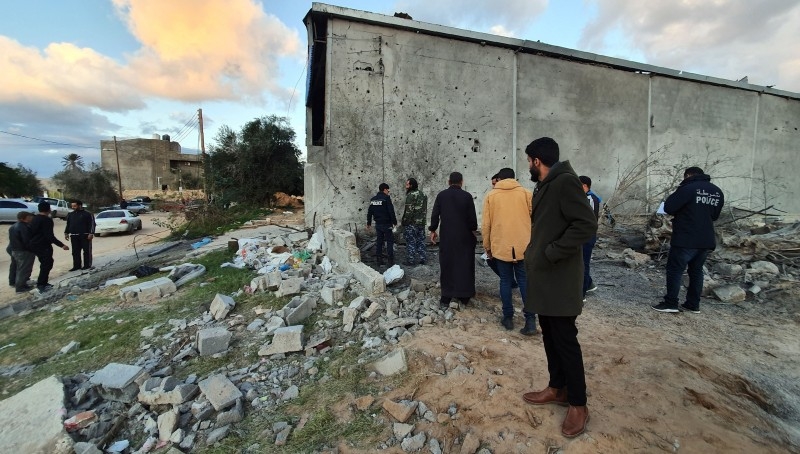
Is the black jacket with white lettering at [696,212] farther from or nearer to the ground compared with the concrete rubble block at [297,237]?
farther from the ground

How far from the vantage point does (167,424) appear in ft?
9.36

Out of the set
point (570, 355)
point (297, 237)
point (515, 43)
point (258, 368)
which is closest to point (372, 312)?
point (258, 368)

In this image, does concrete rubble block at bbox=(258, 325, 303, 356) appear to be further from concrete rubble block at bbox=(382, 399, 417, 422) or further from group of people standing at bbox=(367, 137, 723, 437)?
group of people standing at bbox=(367, 137, 723, 437)

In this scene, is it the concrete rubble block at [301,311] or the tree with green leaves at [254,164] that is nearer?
the concrete rubble block at [301,311]

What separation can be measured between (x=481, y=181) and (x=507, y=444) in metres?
7.38

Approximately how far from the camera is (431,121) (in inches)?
342

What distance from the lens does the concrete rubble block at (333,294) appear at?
4.76 m

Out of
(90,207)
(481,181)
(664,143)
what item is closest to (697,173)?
(481,181)

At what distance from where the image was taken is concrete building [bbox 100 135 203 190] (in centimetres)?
4500

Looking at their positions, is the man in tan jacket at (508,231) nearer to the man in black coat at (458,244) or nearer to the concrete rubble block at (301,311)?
the man in black coat at (458,244)

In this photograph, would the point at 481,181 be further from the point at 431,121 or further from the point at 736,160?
the point at 736,160

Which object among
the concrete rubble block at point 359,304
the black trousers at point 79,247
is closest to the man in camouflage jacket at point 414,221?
the concrete rubble block at point 359,304

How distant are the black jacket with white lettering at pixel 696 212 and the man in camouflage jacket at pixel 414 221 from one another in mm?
3683

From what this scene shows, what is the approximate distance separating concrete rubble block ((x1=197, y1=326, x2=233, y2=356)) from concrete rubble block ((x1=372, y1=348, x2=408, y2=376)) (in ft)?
5.90
